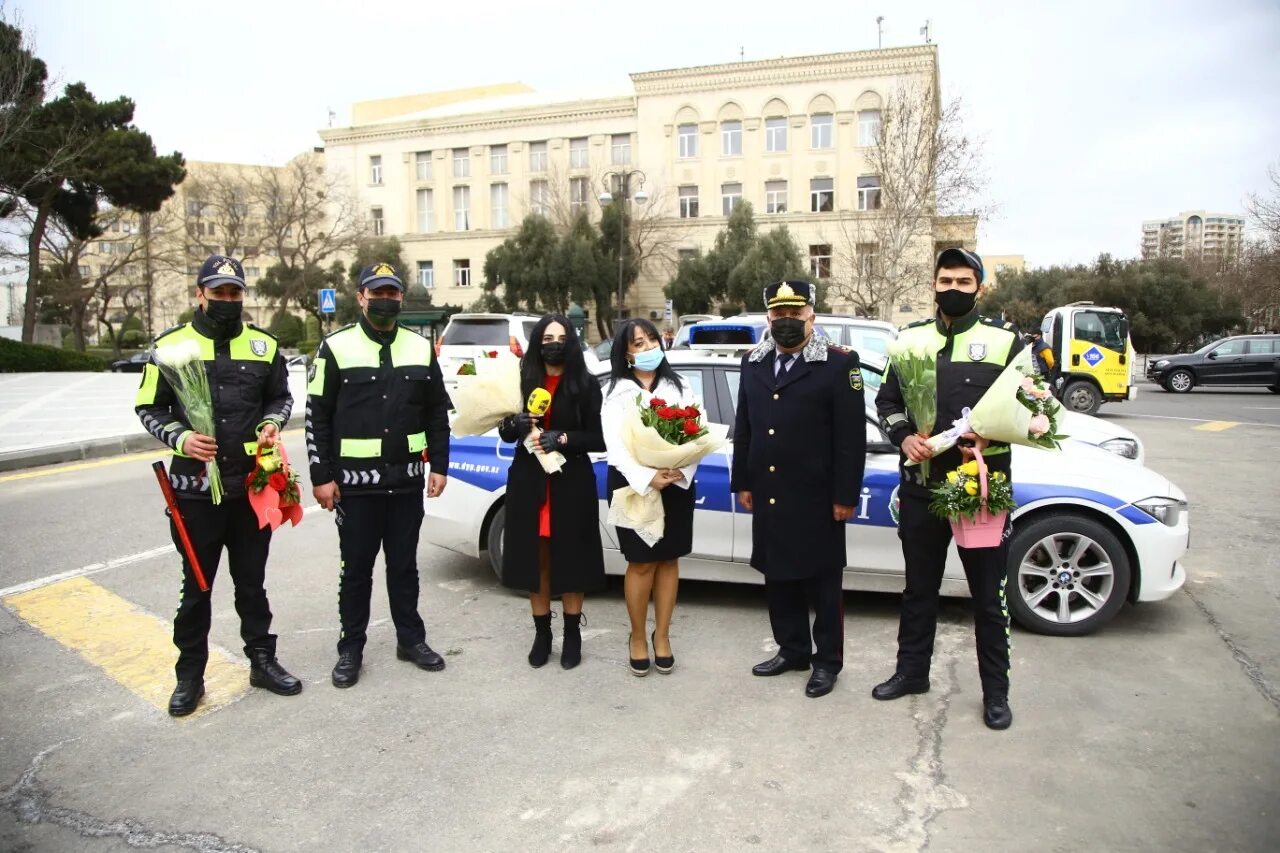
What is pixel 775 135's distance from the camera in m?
51.3

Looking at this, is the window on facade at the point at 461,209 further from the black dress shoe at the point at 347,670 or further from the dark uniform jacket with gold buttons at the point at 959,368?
the dark uniform jacket with gold buttons at the point at 959,368

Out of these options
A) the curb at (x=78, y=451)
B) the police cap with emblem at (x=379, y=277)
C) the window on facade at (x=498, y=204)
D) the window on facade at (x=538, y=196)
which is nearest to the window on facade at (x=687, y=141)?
the window on facade at (x=538, y=196)

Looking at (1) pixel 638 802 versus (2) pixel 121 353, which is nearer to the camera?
(1) pixel 638 802

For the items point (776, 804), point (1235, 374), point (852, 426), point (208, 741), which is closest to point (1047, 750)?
point (776, 804)

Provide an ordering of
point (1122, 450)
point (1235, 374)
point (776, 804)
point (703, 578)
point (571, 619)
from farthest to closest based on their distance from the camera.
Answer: point (1235, 374), point (1122, 450), point (703, 578), point (571, 619), point (776, 804)

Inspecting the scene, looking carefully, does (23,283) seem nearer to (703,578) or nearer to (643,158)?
(643,158)

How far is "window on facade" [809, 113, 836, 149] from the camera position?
50.2m

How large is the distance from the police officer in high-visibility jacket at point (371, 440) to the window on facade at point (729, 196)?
5024cm

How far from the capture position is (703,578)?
539 cm

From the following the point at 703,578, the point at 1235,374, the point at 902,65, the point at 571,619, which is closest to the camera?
the point at 571,619

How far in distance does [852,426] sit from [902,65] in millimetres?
50007

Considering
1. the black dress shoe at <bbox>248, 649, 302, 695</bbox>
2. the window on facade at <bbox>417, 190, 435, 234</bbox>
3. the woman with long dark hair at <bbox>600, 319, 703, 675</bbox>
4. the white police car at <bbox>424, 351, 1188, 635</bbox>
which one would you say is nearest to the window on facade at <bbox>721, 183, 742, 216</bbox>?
the window on facade at <bbox>417, 190, 435, 234</bbox>

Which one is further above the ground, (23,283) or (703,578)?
(23,283)

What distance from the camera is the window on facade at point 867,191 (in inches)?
1944
